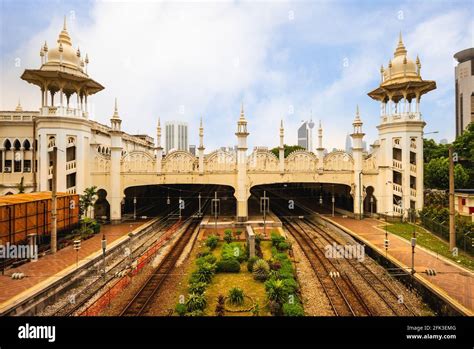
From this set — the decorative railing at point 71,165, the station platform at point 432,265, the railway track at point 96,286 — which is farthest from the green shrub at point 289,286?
the decorative railing at point 71,165

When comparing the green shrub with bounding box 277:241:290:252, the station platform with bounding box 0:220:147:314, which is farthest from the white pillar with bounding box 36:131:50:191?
the green shrub with bounding box 277:241:290:252

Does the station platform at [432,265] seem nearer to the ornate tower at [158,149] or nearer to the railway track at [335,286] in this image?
the railway track at [335,286]

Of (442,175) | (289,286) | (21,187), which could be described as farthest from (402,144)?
(21,187)

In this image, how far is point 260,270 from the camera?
14.4 metres

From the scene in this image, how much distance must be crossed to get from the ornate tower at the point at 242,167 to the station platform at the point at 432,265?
997 centimetres

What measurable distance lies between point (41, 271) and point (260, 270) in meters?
11.6

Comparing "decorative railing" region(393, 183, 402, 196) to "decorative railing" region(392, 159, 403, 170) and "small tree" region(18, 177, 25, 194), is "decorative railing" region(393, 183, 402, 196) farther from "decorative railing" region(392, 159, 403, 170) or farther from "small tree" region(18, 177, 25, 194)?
"small tree" region(18, 177, 25, 194)

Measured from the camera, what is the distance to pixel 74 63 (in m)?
26.3

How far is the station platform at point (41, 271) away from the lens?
440 inches

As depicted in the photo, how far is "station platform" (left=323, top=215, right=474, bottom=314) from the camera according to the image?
11.5m

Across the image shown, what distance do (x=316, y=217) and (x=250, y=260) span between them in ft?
60.5

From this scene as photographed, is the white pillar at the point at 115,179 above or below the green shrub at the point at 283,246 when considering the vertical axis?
above
